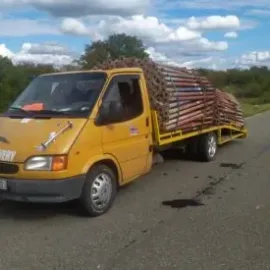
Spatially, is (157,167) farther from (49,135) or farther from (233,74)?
(233,74)

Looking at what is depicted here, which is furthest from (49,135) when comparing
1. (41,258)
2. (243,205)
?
(243,205)

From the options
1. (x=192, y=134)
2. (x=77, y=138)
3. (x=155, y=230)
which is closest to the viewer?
(x=155, y=230)

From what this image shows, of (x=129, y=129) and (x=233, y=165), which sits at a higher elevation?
(x=129, y=129)

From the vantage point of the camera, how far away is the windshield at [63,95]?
21.8ft

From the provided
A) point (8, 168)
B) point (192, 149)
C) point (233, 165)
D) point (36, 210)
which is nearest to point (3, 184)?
point (8, 168)

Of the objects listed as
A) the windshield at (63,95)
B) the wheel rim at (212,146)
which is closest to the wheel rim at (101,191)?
the windshield at (63,95)

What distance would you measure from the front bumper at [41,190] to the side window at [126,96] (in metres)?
1.32

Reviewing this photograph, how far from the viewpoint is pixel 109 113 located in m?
6.61

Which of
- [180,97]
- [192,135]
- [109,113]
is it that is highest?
[180,97]

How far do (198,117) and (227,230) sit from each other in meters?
4.45

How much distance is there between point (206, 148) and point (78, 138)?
484 cm

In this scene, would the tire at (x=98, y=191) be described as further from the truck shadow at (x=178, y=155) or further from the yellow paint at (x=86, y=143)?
the truck shadow at (x=178, y=155)

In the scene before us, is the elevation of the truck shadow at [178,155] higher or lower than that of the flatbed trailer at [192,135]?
lower

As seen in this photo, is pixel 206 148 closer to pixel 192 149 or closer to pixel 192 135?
pixel 192 149
